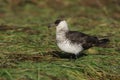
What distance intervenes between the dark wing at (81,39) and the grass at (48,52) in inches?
10.0

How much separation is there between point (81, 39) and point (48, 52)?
2.96 feet

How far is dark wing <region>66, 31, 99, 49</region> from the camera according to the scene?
359 inches

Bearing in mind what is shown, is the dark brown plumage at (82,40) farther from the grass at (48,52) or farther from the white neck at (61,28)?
the grass at (48,52)

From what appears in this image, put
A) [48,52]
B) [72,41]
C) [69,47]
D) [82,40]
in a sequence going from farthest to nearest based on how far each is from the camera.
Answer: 1. [48,52]
2. [82,40]
3. [72,41]
4. [69,47]

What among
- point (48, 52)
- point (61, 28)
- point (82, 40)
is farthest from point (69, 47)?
point (48, 52)

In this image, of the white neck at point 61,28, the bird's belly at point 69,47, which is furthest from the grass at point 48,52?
the white neck at point 61,28

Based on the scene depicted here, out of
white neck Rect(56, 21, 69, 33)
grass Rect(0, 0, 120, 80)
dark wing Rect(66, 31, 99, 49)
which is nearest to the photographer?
grass Rect(0, 0, 120, 80)

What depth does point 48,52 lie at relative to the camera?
32.3 ft

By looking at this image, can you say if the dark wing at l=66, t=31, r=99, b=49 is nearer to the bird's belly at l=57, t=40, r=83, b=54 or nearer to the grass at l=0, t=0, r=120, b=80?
the bird's belly at l=57, t=40, r=83, b=54

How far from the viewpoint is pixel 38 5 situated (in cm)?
1759

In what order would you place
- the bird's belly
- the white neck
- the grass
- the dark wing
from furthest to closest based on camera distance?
1. the white neck
2. the dark wing
3. the bird's belly
4. the grass

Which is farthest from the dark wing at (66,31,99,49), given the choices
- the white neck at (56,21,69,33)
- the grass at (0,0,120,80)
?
the grass at (0,0,120,80)

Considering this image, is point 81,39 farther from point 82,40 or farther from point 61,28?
point 61,28

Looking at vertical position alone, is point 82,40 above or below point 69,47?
above
